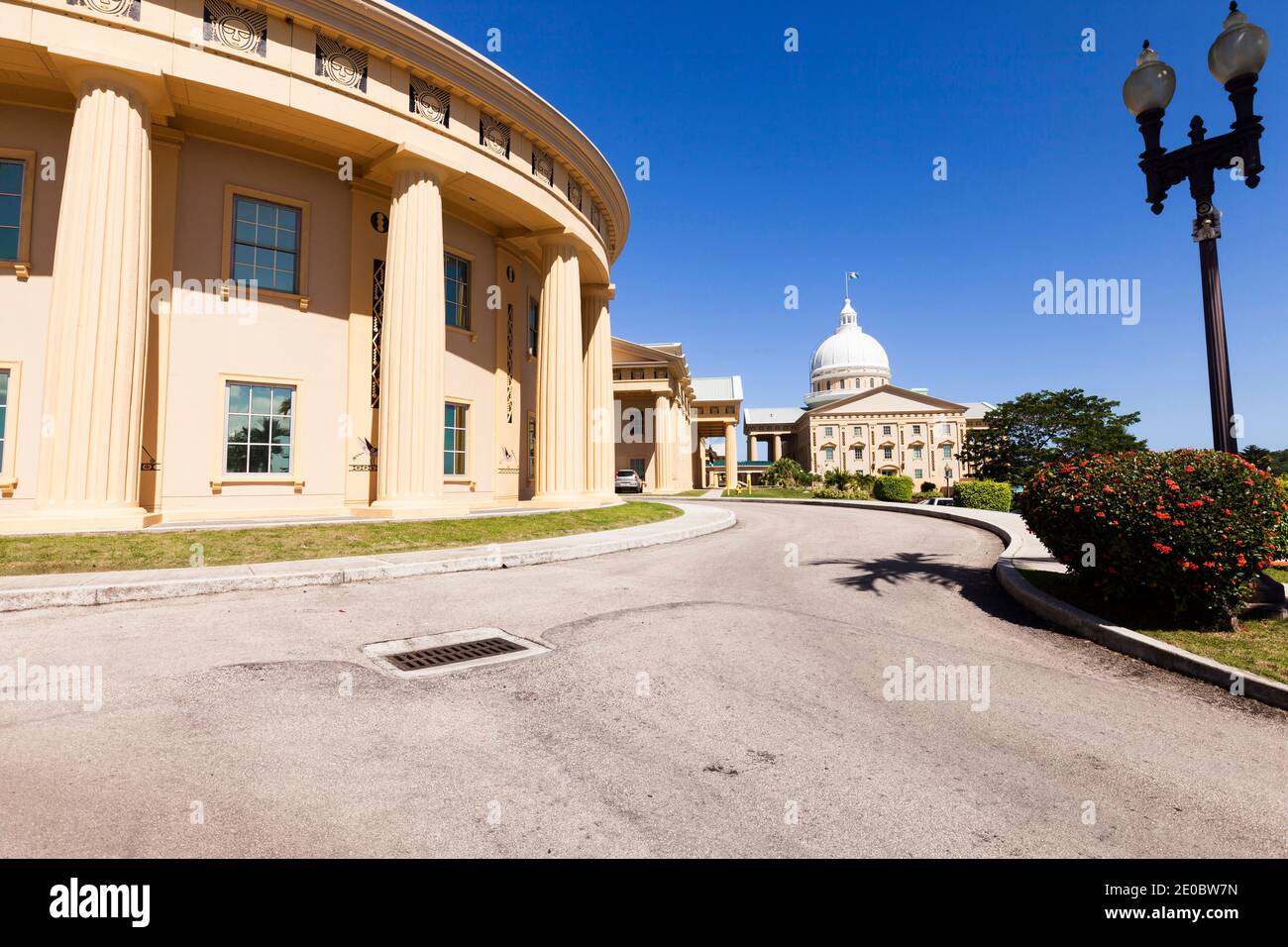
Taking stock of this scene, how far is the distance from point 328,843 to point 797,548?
1161 centimetres

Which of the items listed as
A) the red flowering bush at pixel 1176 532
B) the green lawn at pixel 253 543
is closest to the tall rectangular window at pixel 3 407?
the green lawn at pixel 253 543

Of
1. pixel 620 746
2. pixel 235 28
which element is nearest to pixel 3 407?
pixel 235 28

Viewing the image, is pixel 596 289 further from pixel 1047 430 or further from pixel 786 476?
A: pixel 1047 430

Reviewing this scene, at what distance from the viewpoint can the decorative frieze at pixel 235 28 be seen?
12.2 m

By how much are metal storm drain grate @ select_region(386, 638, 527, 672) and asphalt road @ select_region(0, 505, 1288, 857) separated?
340 millimetres

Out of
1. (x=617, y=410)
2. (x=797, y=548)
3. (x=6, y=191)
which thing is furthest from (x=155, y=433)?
(x=617, y=410)

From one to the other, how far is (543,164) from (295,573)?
15.2 meters

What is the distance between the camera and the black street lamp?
6852 mm

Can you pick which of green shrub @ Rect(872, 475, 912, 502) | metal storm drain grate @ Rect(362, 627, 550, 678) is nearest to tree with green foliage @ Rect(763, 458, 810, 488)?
green shrub @ Rect(872, 475, 912, 502)

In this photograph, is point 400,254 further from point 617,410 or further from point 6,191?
point 617,410

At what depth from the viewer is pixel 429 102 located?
1505 cm

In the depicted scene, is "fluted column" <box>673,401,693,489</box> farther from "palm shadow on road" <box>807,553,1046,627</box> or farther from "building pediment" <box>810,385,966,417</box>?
"palm shadow on road" <box>807,553,1046,627</box>

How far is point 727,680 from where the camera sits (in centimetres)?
476
